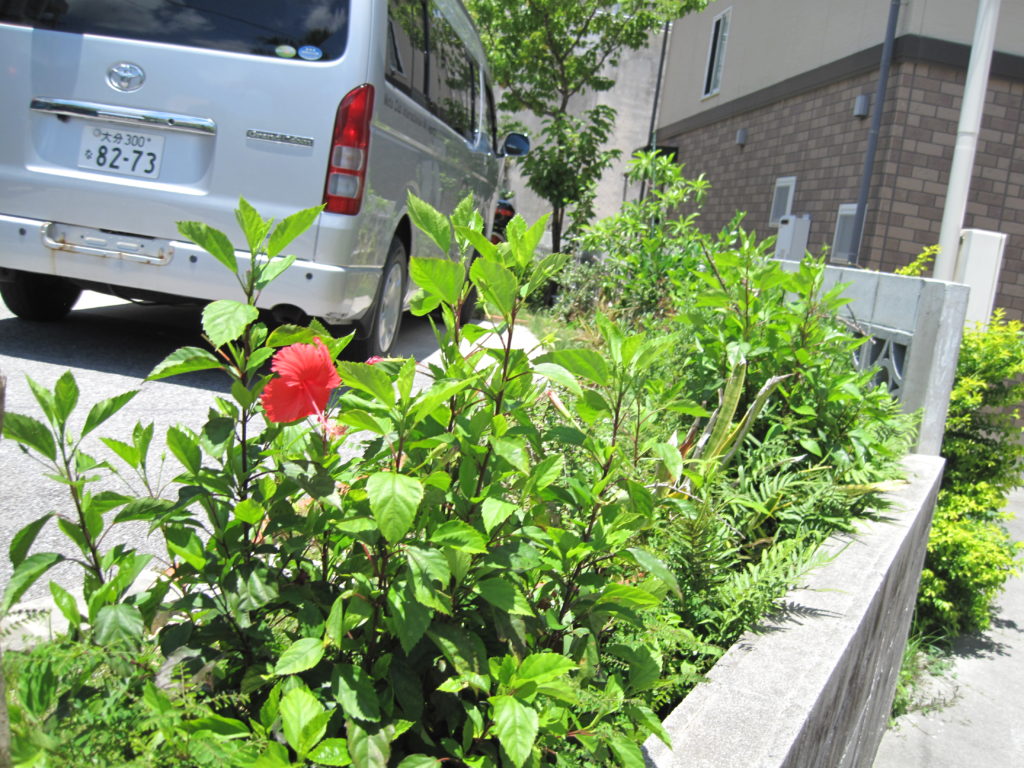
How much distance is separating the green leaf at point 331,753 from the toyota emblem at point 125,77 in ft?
14.3

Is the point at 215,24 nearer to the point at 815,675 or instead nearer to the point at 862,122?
the point at 815,675

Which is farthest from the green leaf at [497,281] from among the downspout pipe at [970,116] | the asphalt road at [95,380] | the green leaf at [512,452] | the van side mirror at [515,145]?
the van side mirror at [515,145]

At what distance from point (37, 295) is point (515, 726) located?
547 centimetres

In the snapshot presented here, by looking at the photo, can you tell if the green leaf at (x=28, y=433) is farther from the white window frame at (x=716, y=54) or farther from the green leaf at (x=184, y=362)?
the white window frame at (x=716, y=54)

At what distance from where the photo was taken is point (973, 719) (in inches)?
175

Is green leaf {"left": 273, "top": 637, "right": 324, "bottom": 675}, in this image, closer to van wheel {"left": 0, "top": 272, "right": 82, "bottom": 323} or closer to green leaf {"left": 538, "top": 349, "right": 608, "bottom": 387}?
green leaf {"left": 538, "top": 349, "right": 608, "bottom": 387}

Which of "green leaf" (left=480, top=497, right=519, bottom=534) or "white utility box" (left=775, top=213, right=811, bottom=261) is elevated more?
"white utility box" (left=775, top=213, right=811, bottom=261)

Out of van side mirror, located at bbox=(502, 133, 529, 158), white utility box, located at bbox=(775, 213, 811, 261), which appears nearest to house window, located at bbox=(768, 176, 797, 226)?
white utility box, located at bbox=(775, 213, 811, 261)

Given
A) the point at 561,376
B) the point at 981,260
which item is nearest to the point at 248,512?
the point at 561,376

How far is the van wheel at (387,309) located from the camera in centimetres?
584

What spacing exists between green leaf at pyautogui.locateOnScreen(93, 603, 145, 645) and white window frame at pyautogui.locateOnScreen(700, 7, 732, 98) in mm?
16438

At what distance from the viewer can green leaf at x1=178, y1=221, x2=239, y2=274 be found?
125 cm

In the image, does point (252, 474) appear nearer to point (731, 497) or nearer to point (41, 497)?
point (731, 497)

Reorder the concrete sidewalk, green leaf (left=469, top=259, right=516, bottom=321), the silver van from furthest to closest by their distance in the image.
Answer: the silver van < the concrete sidewalk < green leaf (left=469, top=259, right=516, bottom=321)
